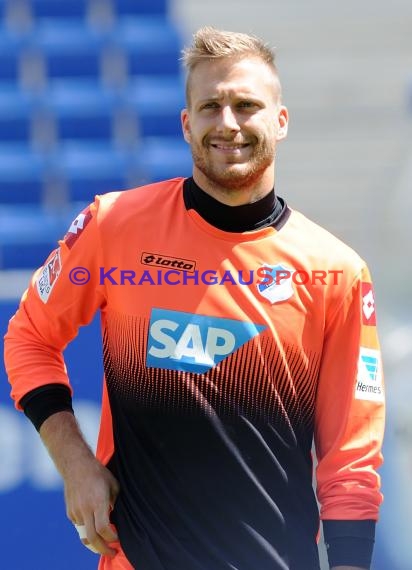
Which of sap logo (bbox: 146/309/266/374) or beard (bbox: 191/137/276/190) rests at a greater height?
beard (bbox: 191/137/276/190)

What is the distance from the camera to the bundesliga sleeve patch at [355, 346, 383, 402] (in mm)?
2023

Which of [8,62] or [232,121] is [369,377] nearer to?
[232,121]

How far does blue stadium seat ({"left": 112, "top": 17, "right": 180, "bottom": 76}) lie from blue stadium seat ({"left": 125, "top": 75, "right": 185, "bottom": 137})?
10 centimetres

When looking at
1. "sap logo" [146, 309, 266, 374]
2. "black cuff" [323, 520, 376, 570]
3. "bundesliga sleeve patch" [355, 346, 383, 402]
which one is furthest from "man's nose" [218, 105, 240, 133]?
"black cuff" [323, 520, 376, 570]

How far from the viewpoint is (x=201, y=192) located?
2.06 m

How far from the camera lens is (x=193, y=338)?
1.98 m

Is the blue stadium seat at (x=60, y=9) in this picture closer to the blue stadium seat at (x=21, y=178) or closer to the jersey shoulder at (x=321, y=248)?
the blue stadium seat at (x=21, y=178)

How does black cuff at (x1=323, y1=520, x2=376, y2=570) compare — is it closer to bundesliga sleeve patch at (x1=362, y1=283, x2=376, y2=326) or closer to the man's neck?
bundesliga sleeve patch at (x1=362, y1=283, x2=376, y2=326)

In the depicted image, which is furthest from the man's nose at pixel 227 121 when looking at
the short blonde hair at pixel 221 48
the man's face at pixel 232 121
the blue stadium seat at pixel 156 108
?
the blue stadium seat at pixel 156 108

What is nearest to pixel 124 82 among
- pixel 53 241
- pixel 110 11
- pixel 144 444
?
pixel 110 11

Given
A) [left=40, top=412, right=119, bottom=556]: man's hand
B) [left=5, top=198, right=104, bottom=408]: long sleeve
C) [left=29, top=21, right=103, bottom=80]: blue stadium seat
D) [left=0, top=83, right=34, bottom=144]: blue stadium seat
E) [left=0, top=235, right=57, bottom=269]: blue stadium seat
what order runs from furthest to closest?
[left=29, top=21, right=103, bottom=80]: blue stadium seat < [left=0, top=83, right=34, bottom=144]: blue stadium seat < [left=0, top=235, right=57, bottom=269]: blue stadium seat < [left=5, top=198, right=104, bottom=408]: long sleeve < [left=40, top=412, right=119, bottom=556]: man's hand

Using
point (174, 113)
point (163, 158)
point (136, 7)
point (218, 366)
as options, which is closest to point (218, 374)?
point (218, 366)

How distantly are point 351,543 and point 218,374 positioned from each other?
0.41 meters

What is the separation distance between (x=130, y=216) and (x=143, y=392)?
0.34 metres
